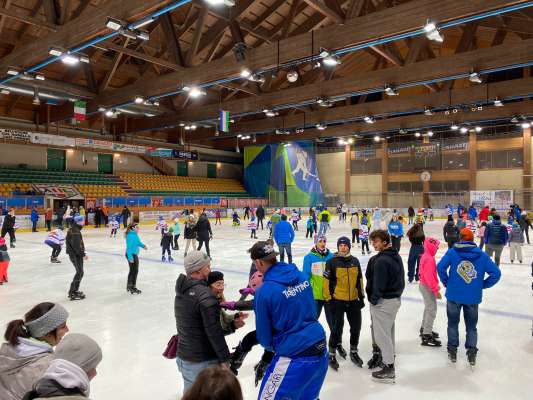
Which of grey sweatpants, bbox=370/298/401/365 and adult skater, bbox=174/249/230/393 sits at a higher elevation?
adult skater, bbox=174/249/230/393

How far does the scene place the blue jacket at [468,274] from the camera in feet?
12.6

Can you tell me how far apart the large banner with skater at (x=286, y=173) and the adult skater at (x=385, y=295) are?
98.8 feet

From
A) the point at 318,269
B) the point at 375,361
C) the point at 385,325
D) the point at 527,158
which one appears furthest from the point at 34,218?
the point at 527,158

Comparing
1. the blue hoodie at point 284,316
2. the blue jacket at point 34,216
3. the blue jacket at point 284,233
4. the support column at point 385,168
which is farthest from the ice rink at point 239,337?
the support column at point 385,168

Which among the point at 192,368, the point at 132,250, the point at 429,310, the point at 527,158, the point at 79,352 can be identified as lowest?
the point at 429,310

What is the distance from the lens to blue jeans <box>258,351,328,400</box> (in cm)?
204

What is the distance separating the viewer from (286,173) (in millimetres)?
34062

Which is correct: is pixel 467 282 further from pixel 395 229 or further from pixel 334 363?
pixel 395 229

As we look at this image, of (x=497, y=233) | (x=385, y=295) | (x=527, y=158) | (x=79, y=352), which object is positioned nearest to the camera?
(x=79, y=352)

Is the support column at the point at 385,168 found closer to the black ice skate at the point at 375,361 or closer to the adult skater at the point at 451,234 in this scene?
the adult skater at the point at 451,234

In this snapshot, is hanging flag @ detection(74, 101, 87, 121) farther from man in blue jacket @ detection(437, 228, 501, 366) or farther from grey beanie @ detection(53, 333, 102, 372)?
grey beanie @ detection(53, 333, 102, 372)

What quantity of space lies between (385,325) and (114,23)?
826 cm

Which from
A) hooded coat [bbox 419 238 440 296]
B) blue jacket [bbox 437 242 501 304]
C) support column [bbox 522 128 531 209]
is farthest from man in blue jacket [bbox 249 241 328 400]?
support column [bbox 522 128 531 209]

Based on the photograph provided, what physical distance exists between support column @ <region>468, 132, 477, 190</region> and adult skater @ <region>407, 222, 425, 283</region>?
28696mm
